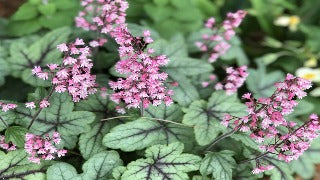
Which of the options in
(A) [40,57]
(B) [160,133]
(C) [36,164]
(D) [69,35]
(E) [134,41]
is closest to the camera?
(E) [134,41]

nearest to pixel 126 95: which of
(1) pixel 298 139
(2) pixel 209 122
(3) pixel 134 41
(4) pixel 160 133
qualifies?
(3) pixel 134 41

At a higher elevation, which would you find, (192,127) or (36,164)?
(192,127)

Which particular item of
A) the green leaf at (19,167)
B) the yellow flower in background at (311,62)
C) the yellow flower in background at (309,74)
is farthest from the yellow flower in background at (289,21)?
the green leaf at (19,167)

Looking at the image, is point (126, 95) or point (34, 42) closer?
point (126, 95)

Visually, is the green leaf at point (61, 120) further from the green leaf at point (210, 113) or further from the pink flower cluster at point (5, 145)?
the green leaf at point (210, 113)

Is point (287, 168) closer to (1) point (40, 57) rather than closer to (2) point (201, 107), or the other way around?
(2) point (201, 107)

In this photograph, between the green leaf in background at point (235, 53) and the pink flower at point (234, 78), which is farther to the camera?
the green leaf in background at point (235, 53)

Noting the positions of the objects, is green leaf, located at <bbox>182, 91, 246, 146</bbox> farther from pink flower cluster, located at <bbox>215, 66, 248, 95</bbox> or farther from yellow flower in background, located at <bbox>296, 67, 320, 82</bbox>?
yellow flower in background, located at <bbox>296, 67, 320, 82</bbox>
